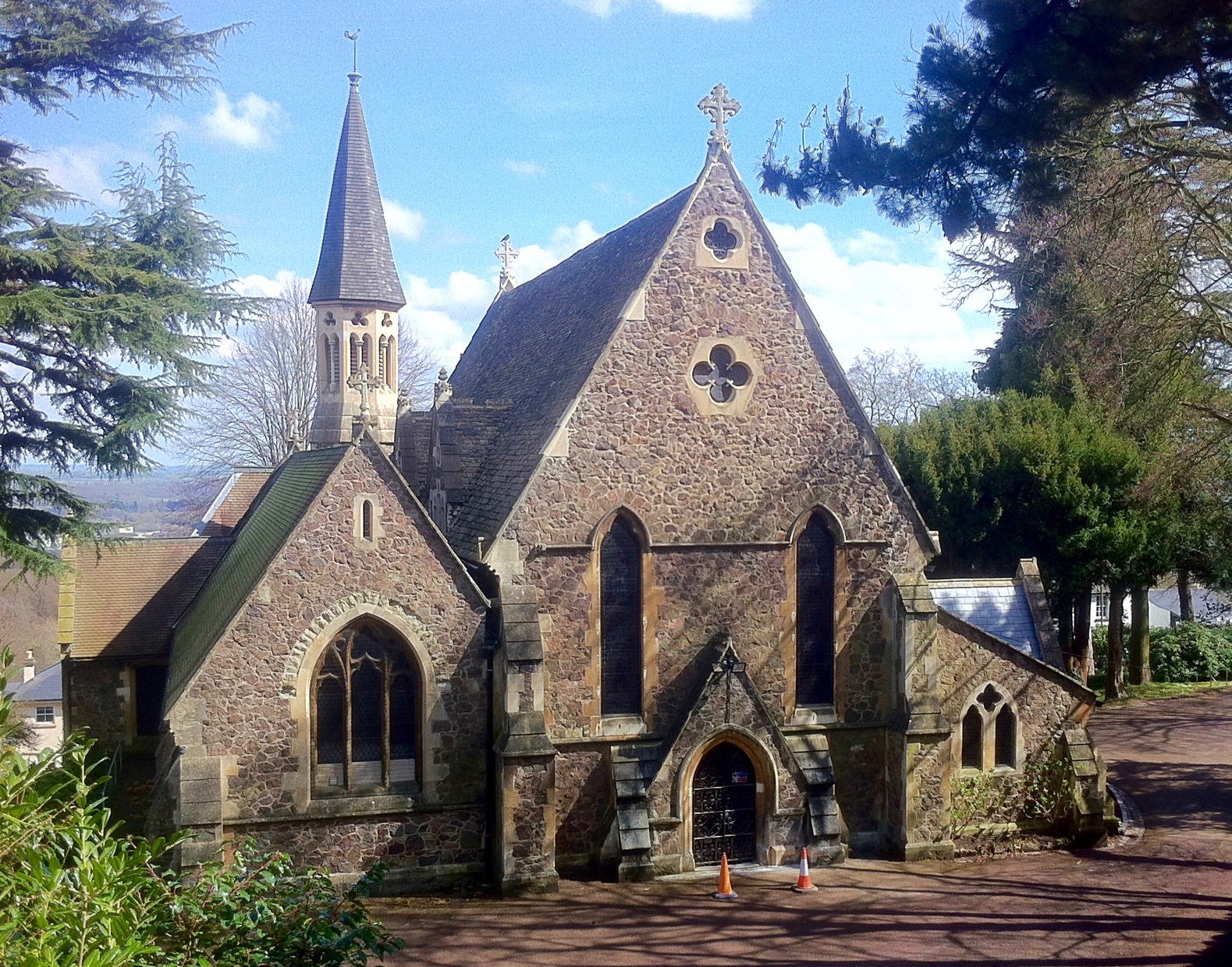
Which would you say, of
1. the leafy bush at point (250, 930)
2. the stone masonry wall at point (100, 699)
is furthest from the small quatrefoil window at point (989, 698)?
the stone masonry wall at point (100, 699)

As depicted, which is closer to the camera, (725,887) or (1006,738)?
(725,887)

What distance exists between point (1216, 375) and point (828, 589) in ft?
37.5

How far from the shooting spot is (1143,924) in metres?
12.8

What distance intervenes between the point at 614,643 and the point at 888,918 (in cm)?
519

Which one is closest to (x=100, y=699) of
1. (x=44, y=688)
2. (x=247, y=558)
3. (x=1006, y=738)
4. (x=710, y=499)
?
(x=247, y=558)

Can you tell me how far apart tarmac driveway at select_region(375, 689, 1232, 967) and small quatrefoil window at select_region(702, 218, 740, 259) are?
30.4ft

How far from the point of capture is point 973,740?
1633 cm

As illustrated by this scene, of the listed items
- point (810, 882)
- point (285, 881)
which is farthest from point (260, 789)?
point (810, 882)

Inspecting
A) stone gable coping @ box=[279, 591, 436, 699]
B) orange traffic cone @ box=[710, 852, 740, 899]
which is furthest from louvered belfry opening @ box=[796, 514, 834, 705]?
stone gable coping @ box=[279, 591, 436, 699]

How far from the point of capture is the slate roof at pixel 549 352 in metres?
14.8

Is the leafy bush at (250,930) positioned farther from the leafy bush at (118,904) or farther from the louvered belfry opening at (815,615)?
the louvered belfry opening at (815,615)

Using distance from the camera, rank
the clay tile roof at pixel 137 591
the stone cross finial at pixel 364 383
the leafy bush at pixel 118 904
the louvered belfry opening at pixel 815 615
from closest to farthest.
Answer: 1. the leafy bush at pixel 118 904
2. the louvered belfry opening at pixel 815 615
3. the clay tile roof at pixel 137 591
4. the stone cross finial at pixel 364 383

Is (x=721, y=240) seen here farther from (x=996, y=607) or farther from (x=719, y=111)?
(x=996, y=607)

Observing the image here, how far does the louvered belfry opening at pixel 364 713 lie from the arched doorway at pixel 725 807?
167 inches
